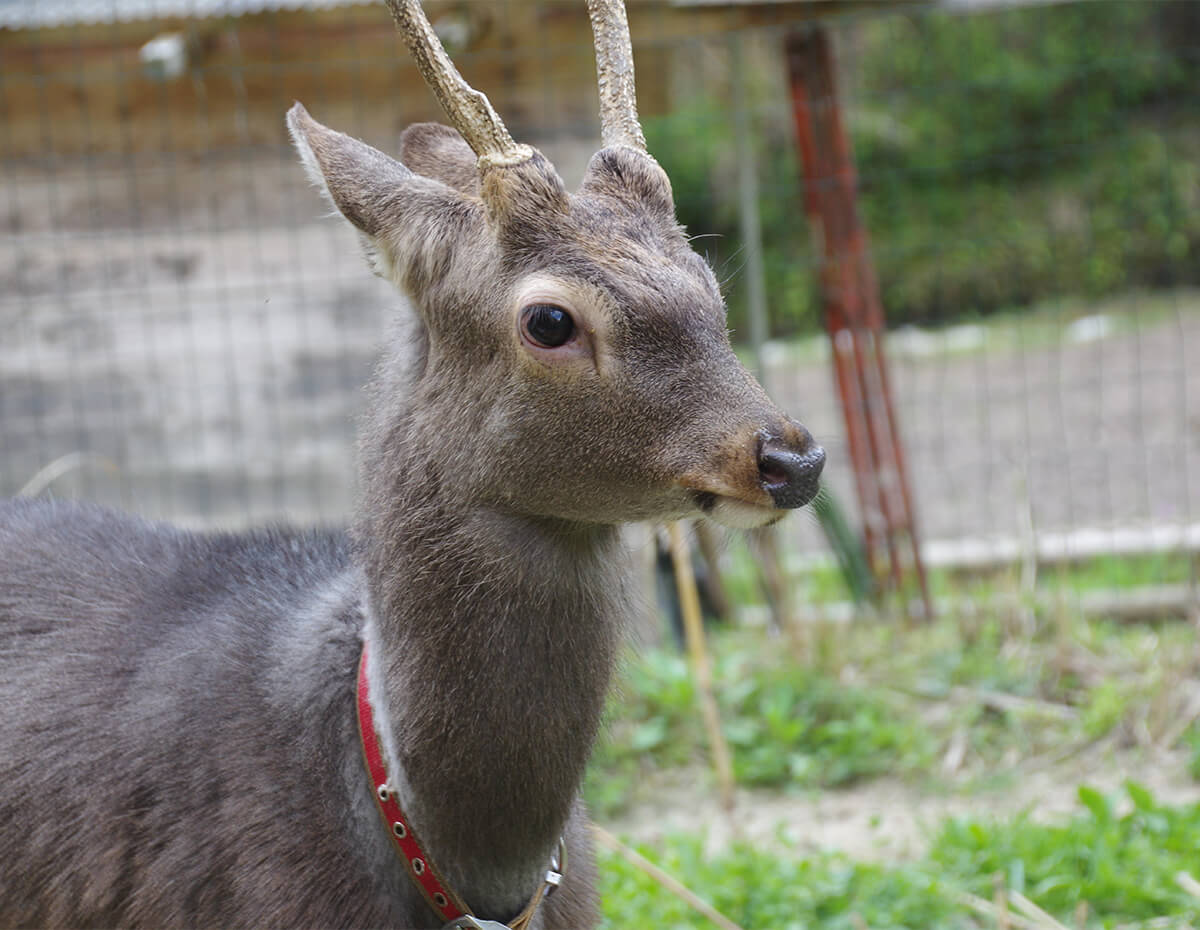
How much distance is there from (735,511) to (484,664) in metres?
0.59

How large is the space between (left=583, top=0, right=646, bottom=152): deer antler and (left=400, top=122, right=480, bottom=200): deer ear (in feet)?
1.02

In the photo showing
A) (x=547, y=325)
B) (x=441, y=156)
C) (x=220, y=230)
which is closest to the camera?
(x=547, y=325)

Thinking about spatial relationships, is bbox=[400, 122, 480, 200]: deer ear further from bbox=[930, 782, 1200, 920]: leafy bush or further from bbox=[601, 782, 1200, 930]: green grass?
bbox=[930, 782, 1200, 920]: leafy bush

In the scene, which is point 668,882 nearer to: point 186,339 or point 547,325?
point 547,325

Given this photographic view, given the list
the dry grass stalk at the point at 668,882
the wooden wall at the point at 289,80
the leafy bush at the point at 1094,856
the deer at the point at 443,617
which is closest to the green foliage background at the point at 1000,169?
the wooden wall at the point at 289,80

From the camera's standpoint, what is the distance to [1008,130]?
469 inches

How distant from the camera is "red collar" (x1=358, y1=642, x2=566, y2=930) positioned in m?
2.69

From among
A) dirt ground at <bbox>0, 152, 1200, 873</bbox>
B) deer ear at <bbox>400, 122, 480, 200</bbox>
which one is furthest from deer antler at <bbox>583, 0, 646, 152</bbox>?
dirt ground at <bbox>0, 152, 1200, 873</bbox>

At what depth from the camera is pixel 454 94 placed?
2494 mm

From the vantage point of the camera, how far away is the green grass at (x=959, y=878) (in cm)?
403

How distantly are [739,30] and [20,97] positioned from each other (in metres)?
3.30

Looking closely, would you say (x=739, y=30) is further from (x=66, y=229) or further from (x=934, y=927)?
(x=934, y=927)

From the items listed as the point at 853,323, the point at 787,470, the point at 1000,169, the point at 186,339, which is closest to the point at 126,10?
the point at 186,339

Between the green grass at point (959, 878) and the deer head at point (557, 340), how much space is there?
1.97 m
